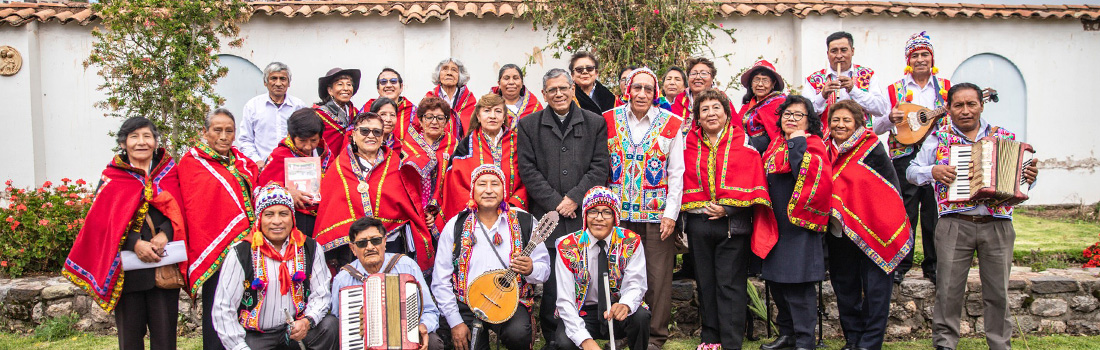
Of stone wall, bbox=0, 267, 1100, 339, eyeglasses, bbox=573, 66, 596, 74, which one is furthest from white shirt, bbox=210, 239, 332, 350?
eyeglasses, bbox=573, 66, 596, 74

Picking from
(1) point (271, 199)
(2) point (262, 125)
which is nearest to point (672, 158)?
(1) point (271, 199)

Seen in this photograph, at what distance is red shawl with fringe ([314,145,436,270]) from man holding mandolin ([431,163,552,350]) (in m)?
0.36

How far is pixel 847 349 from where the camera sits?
5250 mm

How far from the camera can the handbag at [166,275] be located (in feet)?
14.5

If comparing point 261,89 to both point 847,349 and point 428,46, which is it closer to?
point 428,46

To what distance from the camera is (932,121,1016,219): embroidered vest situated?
16.1 ft

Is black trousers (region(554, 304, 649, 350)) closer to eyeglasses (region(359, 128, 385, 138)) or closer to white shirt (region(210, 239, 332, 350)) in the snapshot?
white shirt (region(210, 239, 332, 350))

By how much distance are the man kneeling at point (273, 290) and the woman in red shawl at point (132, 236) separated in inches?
20.5

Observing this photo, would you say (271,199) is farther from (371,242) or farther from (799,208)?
(799,208)

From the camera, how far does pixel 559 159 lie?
5.10 m

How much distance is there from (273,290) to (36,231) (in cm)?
353

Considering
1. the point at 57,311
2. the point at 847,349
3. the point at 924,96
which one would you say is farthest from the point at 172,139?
the point at 924,96

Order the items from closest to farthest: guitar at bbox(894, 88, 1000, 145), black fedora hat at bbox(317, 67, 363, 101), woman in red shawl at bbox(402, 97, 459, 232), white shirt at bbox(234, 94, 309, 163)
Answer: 1. woman in red shawl at bbox(402, 97, 459, 232)
2. guitar at bbox(894, 88, 1000, 145)
3. black fedora hat at bbox(317, 67, 363, 101)
4. white shirt at bbox(234, 94, 309, 163)

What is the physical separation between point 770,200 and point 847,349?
1152 mm
